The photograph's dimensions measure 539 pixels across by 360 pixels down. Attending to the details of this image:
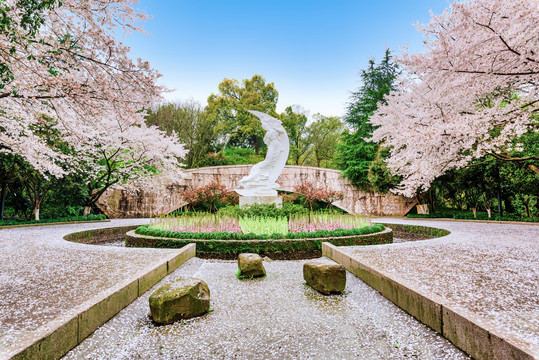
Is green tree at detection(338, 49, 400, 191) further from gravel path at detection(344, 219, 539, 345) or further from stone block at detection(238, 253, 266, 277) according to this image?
stone block at detection(238, 253, 266, 277)

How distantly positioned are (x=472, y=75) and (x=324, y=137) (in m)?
20.7

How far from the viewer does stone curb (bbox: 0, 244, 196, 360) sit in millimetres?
1578

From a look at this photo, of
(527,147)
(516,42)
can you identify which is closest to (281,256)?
(516,42)

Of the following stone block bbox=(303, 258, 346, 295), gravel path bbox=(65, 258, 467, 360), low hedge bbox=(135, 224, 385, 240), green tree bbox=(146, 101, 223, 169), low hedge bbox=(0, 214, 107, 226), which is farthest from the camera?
green tree bbox=(146, 101, 223, 169)

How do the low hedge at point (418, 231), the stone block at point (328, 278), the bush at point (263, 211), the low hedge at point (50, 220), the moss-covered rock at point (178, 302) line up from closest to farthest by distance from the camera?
the moss-covered rock at point (178, 302) → the stone block at point (328, 278) → the bush at point (263, 211) → the low hedge at point (418, 231) → the low hedge at point (50, 220)

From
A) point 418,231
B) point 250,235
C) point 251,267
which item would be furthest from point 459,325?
point 418,231

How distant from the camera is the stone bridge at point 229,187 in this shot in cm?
1467

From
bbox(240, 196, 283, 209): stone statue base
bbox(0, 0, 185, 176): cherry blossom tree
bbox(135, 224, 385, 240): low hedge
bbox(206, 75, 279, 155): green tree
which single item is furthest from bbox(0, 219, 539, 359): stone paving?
bbox(206, 75, 279, 155): green tree

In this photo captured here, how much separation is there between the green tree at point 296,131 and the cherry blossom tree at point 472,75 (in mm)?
16636

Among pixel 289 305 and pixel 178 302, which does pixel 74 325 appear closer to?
pixel 178 302

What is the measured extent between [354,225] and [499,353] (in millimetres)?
5077

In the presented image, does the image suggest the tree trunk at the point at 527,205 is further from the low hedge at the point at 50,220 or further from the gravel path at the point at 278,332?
the low hedge at the point at 50,220

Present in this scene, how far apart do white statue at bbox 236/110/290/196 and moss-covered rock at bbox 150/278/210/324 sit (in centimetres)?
690

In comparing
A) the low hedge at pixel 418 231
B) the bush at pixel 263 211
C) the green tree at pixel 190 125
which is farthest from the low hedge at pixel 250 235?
the green tree at pixel 190 125
